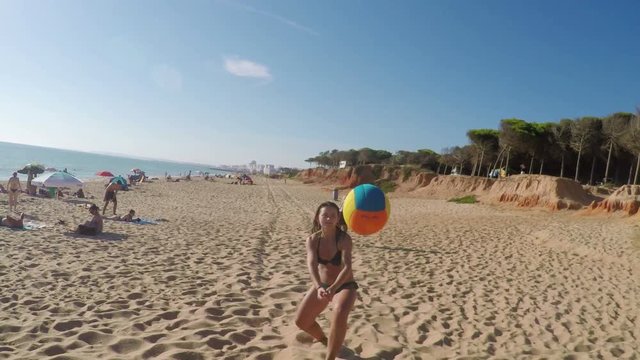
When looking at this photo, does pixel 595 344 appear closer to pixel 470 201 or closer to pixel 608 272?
pixel 608 272

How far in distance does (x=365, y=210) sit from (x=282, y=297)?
1911mm

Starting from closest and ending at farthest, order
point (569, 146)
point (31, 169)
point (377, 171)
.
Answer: point (31, 169) → point (569, 146) → point (377, 171)

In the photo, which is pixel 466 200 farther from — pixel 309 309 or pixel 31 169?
pixel 31 169

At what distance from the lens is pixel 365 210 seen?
4.26 m

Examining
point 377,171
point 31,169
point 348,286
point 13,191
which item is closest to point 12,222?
point 13,191

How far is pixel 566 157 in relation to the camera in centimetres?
3512

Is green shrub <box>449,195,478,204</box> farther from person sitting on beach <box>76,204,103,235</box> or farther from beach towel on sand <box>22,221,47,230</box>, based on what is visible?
beach towel on sand <box>22,221,47,230</box>

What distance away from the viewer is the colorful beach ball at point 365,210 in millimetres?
4277

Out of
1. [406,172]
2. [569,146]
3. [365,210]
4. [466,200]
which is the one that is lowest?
[466,200]

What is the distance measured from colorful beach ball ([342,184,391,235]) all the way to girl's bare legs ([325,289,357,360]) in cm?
106

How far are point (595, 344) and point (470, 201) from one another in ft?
66.8

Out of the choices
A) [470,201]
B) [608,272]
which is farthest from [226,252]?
[470,201]

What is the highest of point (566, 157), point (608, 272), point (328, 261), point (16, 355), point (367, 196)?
point (566, 157)

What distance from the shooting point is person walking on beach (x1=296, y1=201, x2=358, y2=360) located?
10.9 ft
